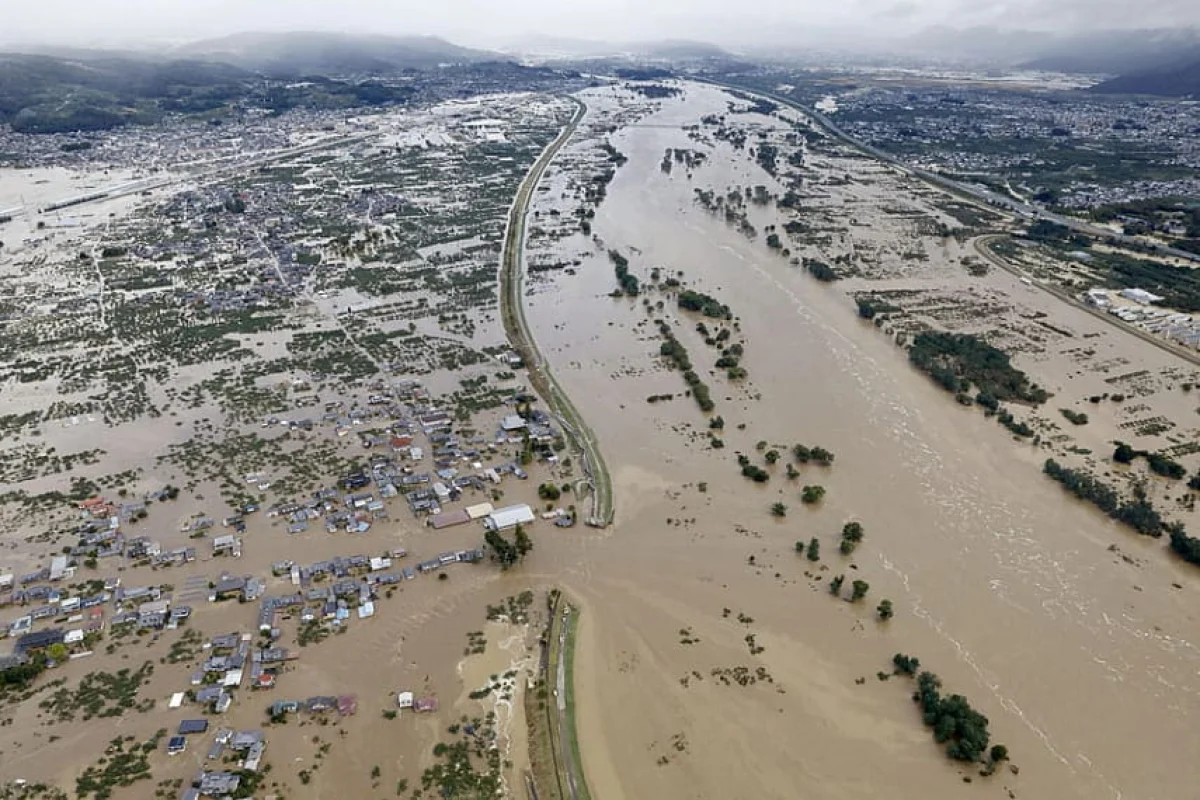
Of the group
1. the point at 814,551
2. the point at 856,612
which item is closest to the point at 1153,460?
the point at 814,551

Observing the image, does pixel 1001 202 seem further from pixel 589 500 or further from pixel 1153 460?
pixel 589 500

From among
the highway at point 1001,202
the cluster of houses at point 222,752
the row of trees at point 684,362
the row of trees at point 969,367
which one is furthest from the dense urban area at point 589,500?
the highway at point 1001,202

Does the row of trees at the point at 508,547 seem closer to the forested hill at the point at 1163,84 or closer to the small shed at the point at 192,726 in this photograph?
the small shed at the point at 192,726

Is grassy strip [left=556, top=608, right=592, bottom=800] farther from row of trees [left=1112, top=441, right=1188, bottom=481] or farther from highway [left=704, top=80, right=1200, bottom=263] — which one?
highway [left=704, top=80, right=1200, bottom=263]

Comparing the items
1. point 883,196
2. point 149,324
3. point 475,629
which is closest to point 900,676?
point 475,629

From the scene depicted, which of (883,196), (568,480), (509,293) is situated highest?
(883,196)

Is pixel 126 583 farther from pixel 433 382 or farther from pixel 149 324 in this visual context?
pixel 149 324

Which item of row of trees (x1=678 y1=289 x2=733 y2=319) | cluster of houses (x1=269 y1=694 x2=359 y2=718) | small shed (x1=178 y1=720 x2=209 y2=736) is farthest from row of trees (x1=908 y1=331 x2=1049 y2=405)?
small shed (x1=178 y1=720 x2=209 y2=736)
